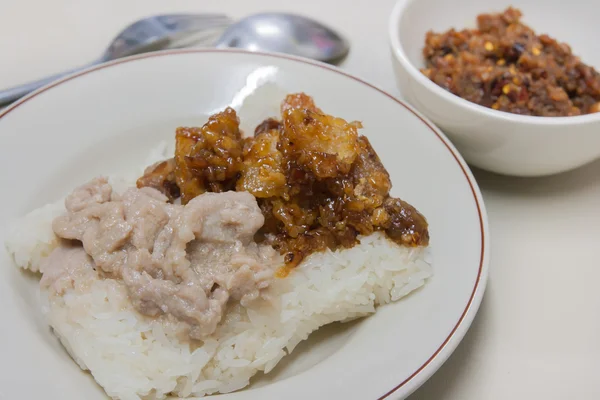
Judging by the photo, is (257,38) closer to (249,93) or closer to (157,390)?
(249,93)

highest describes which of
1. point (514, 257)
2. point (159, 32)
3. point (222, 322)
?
point (159, 32)

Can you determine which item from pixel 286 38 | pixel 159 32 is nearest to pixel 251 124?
pixel 286 38

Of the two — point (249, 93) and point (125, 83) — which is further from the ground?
point (125, 83)

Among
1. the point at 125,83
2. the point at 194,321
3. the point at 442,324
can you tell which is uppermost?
the point at 125,83

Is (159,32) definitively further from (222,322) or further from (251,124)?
(222,322)

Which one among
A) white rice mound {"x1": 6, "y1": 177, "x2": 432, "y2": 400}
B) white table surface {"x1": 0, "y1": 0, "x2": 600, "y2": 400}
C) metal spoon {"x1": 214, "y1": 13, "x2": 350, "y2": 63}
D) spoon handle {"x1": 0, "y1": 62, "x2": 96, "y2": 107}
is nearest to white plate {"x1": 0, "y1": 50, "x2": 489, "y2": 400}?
white rice mound {"x1": 6, "y1": 177, "x2": 432, "y2": 400}

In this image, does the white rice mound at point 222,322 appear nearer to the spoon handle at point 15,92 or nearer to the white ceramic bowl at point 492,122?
the white ceramic bowl at point 492,122

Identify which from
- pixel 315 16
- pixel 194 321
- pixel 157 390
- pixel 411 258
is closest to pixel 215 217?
pixel 194 321
